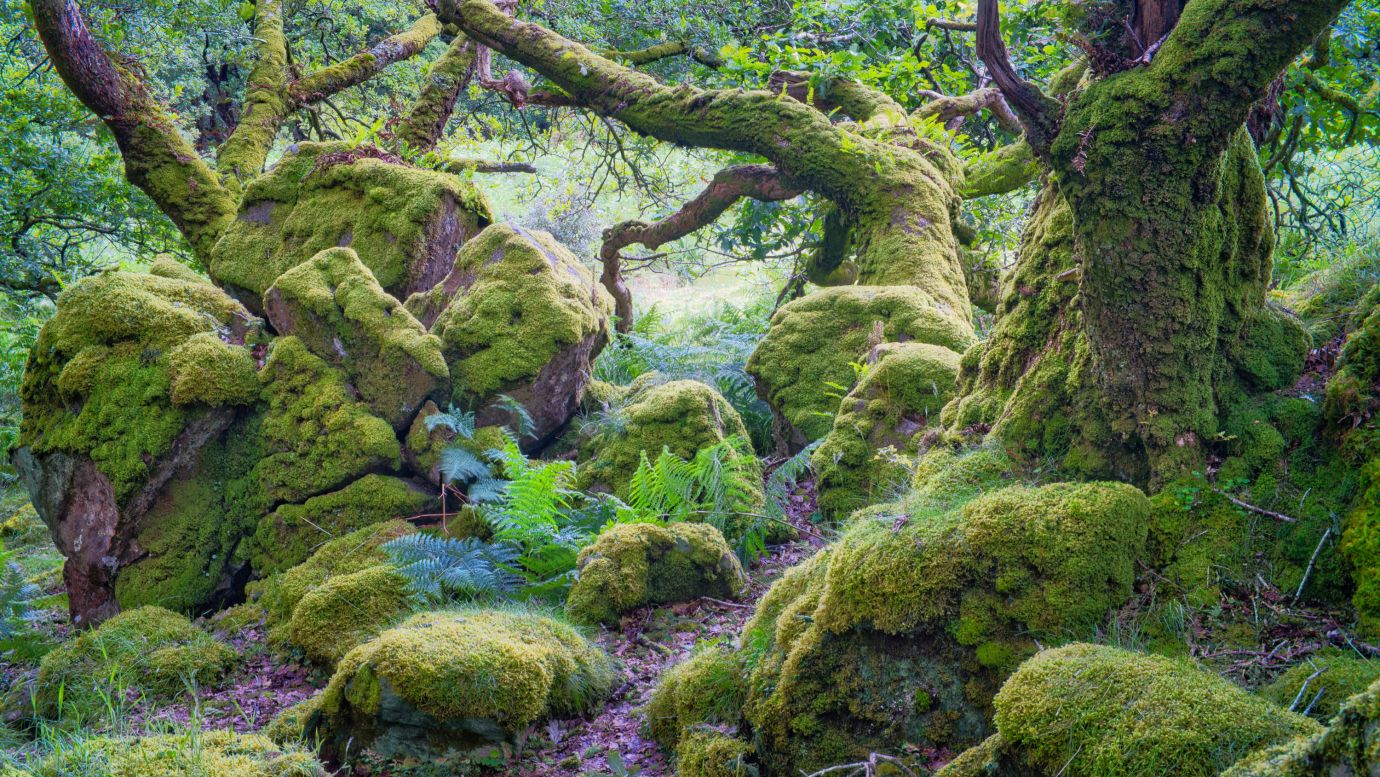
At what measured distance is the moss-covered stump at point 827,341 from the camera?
6.96 m

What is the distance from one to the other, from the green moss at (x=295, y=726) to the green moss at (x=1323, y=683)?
385 centimetres

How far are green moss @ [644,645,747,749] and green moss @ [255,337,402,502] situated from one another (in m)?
3.53

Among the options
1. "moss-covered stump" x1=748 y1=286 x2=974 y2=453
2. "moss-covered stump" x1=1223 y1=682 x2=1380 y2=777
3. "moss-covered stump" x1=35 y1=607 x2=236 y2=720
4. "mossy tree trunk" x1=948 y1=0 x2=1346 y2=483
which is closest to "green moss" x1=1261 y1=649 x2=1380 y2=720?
"moss-covered stump" x1=1223 y1=682 x2=1380 y2=777

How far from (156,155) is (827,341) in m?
7.78

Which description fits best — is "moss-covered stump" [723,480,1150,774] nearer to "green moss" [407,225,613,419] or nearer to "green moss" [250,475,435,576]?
"green moss" [250,475,435,576]

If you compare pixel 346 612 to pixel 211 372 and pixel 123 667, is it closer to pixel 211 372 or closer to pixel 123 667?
pixel 123 667

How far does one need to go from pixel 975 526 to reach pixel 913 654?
0.55 metres

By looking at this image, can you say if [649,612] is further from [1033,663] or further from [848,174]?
[848,174]

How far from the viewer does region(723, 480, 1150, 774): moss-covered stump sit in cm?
329

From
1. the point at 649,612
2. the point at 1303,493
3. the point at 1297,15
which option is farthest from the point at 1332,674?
the point at 649,612

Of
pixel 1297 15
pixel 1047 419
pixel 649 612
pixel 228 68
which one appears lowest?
pixel 649 612

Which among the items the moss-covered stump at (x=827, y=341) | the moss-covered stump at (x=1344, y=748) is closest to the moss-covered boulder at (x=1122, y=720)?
the moss-covered stump at (x=1344, y=748)

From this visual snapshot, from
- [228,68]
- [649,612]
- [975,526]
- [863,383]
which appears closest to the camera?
[975,526]

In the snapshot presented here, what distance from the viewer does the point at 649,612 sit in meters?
5.33
